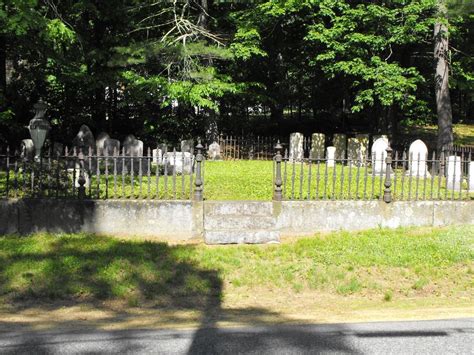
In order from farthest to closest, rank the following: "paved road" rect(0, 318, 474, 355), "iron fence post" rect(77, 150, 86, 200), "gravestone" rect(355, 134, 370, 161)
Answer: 1. "gravestone" rect(355, 134, 370, 161)
2. "iron fence post" rect(77, 150, 86, 200)
3. "paved road" rect(0, 318, 474, 355)

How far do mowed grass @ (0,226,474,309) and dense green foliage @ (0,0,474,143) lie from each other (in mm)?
7038

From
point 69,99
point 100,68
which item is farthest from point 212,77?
point 69,99

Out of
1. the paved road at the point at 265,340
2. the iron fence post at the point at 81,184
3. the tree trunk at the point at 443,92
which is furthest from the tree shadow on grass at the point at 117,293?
the tree trunk at the point at 443,92

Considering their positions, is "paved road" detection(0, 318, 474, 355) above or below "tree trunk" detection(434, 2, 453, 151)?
below

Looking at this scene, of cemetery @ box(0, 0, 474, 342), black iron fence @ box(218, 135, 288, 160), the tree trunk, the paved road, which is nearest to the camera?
the paved road

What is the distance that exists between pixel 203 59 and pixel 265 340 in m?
16.0

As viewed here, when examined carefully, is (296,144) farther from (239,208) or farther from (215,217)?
(215,217)

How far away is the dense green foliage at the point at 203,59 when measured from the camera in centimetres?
1834

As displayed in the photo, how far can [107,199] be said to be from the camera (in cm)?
1049

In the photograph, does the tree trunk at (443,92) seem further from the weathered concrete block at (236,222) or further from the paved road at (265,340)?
the paved road at (265,340)

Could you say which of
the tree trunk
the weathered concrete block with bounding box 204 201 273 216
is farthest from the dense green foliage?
the weathered concrete block with bounding box 204 201 273 216

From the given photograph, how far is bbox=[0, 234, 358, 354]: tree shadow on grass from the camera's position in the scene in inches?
223

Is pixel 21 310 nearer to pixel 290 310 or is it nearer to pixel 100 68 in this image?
pixel 290 310

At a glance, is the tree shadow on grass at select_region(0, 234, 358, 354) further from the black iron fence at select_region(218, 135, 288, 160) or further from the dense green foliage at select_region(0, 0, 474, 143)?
the black iron fence at select_region(218, 135, 288, 160)
